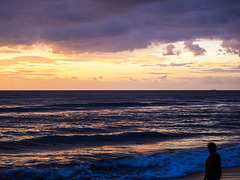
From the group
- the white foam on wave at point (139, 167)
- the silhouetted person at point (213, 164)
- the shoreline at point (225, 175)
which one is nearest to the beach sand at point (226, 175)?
the shoreline at point (225, 175)

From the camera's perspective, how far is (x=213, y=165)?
729cm

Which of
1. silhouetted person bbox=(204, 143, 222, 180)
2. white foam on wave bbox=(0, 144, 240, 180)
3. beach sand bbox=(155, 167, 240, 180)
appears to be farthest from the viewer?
white foam on wave bbox=(0, 144, 240, 180)

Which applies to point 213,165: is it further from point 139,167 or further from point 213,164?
point 139,167

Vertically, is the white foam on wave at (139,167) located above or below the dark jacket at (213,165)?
below

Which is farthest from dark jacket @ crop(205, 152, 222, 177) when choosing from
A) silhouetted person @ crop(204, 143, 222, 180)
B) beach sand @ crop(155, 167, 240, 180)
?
beach sand @ crop(155, 167, 240, 180)

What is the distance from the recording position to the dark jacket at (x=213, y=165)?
23.8 feet

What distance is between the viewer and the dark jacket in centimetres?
725

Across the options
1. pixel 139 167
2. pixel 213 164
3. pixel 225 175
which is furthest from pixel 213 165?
pixel 139 167

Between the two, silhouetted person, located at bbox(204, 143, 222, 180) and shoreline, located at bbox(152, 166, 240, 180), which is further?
shoreline, located at bbox(152, 166, 240, 180)

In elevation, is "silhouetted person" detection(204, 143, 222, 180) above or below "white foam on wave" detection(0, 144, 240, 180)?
above

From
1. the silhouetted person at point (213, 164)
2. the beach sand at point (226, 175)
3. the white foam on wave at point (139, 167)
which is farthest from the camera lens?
the white foam on wave at point (139, 167)

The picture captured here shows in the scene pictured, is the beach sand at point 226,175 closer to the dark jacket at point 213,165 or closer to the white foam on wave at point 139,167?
the white foam on wave at point 139,167

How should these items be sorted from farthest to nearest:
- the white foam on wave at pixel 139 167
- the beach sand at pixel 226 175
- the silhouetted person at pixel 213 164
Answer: the white foam on wave at pixel 139 167
the beach sand at pixel 226 175
the silhouetted person at pixel 213 164

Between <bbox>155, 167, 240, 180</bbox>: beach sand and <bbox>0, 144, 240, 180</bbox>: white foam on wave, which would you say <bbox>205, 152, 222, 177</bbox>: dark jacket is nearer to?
<bbox>155, 167, 240, 180</bbox>: beach sand
